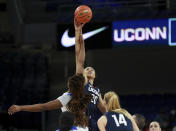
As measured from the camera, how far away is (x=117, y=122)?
5.45 m

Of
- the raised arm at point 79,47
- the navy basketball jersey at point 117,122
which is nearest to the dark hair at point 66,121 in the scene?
the navy basketball jersey at point 117,122

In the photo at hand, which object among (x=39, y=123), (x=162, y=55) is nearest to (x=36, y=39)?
(x=39, y=123)

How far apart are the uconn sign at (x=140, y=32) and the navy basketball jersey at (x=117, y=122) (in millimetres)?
6990

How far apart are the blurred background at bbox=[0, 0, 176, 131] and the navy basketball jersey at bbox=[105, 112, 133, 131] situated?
6955mm

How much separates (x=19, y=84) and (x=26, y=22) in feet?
9.72

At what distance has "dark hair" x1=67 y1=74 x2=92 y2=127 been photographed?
4484 mm

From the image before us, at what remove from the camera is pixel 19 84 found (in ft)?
51.0

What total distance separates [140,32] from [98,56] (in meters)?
4.52

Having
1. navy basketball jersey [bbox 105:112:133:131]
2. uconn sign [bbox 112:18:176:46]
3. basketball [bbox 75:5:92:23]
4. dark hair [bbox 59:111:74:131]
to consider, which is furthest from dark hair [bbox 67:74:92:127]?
uconn sign [bbox 112:18:176:46]

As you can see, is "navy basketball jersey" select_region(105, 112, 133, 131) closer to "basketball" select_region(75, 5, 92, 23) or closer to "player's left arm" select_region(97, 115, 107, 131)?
"player's left arm" select_region(97, 115, 107, 131)

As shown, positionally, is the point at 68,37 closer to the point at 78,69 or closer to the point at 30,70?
the point at 30,70

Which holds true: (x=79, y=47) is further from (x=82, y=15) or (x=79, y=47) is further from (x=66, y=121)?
(x=66, y=121)

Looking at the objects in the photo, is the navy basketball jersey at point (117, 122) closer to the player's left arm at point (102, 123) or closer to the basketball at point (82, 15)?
the player's left arm at point (102, 123)

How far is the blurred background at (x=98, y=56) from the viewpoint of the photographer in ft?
40.5
